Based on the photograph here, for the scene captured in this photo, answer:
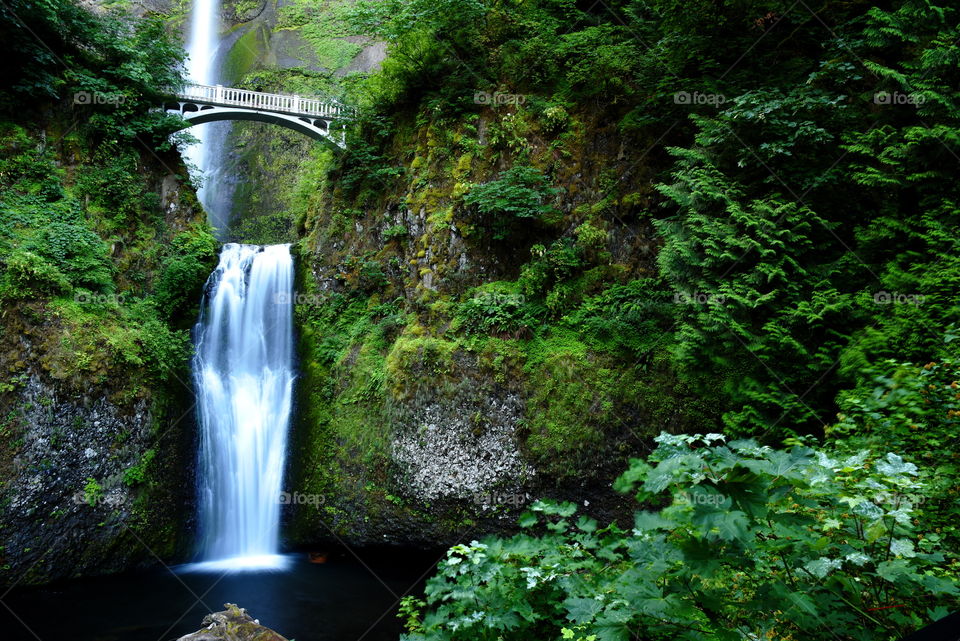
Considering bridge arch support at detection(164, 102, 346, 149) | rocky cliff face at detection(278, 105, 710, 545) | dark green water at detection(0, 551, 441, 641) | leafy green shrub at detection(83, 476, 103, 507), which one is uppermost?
bridge arch support at detection(164, 102, 346, 149)

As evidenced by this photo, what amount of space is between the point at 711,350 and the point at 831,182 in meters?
2.61

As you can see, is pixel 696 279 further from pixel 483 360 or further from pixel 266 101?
pixel 266 101

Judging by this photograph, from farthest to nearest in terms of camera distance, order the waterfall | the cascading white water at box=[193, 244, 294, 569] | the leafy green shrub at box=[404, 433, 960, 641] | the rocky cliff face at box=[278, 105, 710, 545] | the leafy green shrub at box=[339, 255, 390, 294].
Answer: the waterfall < the leafy green shrub at box=[339, 255, 390, 294] < the cascading white water at box=[193, 244, 294, 569] < the rocky cliff face at box=[278, 105, 710, 545] < the leafy green shrub at box=[404, 433, 960, 641]

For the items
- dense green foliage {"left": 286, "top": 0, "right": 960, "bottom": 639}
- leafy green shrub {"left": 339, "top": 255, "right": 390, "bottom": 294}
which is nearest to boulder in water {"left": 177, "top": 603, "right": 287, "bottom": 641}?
dense green foliage {"left": 286, "top": 0, "right": 960, "bottom": 639}

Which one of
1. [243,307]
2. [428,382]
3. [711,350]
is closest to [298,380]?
[243,307]

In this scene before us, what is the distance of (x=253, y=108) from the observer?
16.8m

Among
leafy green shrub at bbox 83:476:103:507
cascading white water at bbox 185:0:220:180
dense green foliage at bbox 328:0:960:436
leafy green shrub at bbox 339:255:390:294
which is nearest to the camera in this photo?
dense green foliage at bbox 328:0:960:436

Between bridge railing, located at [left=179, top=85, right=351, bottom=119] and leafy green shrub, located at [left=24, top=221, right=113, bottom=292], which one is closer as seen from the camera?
leafy green shrub, located at [left=24, top=221, right=113, bottom=292]

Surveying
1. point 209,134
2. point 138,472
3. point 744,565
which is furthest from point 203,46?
point 744,565

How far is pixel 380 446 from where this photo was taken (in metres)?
9.62

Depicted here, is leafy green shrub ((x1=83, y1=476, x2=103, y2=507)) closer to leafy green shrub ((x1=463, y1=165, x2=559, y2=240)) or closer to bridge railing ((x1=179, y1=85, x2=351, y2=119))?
leafy green shrub ((x1=463, y1=165, x2=559, y2=240))

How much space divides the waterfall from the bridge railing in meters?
6.75

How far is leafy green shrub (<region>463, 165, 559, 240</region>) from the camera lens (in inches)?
372

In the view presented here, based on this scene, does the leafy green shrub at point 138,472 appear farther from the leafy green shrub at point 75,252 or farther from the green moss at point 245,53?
the green moss at point 245,53
